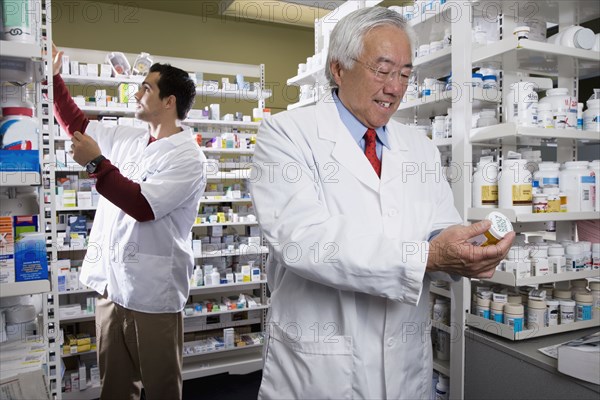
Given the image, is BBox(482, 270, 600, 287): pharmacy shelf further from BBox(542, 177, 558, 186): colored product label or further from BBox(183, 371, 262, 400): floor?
BBox(183, 371, 262, 400): floor

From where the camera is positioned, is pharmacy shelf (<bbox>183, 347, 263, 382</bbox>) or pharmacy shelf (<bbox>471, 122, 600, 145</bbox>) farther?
pharmacy shelf (<bbox>183, 347, 263, 382</bbox>)

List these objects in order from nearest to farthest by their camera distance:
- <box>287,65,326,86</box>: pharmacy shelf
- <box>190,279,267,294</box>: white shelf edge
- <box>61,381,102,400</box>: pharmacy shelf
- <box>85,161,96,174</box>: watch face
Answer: <box>85,161,96,174</box>: watch face, <box>287,65,326,86</box>: pharmacy shelf, <box>61,381,102,400</box>: pharmacy shelf, <box>190,279,267,294</box>: white shelf edge

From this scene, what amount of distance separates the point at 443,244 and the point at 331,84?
0.74 meters

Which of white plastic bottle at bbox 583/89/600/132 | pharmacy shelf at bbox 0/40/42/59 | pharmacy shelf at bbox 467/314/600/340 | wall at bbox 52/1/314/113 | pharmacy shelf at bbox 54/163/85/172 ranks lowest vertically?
pharmacy shelf at bbox 467/314/600/340

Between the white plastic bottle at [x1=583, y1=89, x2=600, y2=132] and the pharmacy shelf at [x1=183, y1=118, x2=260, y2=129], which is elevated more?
the pharmacy shelf at [x1=183, y1=118, x2=260, y2=129]

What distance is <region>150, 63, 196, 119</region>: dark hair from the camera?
2.61 m

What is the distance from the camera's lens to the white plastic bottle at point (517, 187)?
195 cm

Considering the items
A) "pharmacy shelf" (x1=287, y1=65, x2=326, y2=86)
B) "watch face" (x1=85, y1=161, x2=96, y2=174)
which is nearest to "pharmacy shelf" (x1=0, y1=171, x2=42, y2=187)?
"watch face" (x1=85, y1=161, x2=96, y2=174)

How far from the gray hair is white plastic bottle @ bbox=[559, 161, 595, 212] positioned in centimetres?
109

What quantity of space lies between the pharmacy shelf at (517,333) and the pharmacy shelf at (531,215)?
1.51 feet

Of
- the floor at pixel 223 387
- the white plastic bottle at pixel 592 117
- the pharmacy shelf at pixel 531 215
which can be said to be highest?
the white plastic bottle at pixel 592 117

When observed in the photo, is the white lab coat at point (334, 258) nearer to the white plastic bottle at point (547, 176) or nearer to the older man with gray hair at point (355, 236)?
the older man with gray hair at point (355, 236)

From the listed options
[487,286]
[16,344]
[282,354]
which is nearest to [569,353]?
[487,286]

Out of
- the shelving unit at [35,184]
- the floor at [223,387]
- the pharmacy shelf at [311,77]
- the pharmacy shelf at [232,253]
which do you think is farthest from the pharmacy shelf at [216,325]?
the pharmacy shelf at [311,77]
